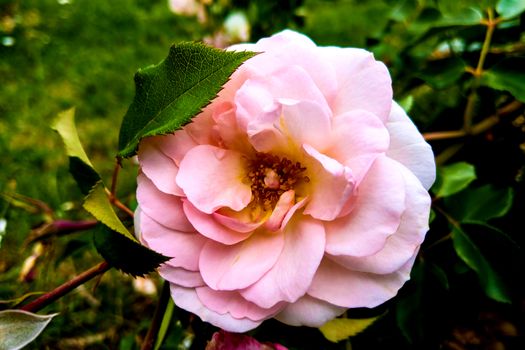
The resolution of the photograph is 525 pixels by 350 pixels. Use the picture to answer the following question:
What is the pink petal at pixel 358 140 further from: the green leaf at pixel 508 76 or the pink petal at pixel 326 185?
the green leaf at pixel 508 76

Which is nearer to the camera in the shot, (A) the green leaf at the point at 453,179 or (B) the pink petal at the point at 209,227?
(B) the pink petal at the point at 209,227

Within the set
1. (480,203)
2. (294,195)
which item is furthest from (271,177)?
(480,203)

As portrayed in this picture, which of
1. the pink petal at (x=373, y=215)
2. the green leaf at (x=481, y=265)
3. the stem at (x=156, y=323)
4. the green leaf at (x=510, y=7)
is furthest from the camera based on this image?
the green leaf at (x=510, y=7)

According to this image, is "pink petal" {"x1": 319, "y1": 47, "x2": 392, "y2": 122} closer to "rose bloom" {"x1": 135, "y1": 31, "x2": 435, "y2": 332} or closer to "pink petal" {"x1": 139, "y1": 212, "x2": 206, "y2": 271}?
"rose bloom" {"x1": 135, "y1": 31, "x2": 435, "y2": 332}

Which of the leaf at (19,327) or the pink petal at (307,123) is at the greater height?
the pink petal at (307,123)

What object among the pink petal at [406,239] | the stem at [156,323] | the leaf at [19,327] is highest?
the pink petal at [406,239]

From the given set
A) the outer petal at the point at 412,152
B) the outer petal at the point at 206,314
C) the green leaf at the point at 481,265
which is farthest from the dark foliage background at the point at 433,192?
the outer petal at the point at 412,152

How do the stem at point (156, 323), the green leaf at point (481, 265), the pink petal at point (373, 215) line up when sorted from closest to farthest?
the pink petal at point (373, 215) → the stem at point (156, 323) → the green leaf at point (481, 265)
